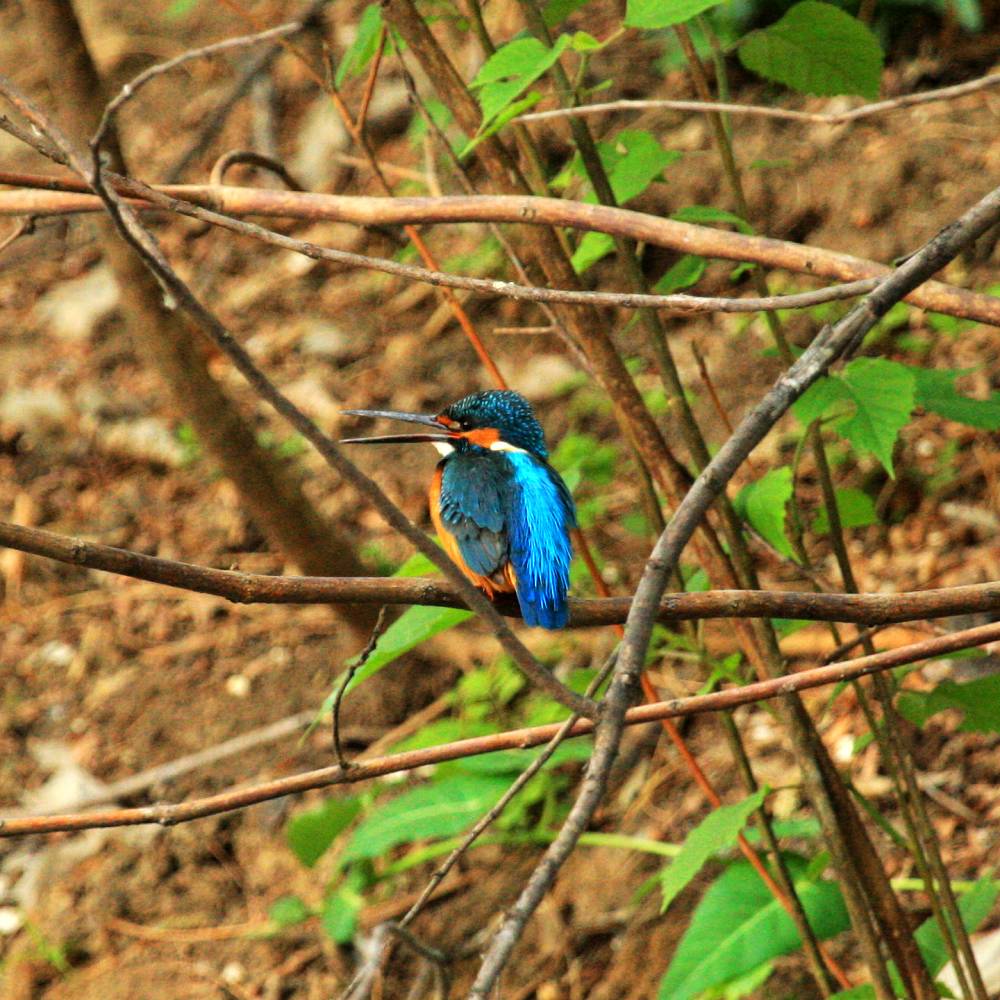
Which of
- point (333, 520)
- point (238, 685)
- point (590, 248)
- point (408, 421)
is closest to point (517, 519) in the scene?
point (408, 421)

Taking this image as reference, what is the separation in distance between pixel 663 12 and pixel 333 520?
12.9 ft

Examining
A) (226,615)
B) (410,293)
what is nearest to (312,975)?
(226,615)

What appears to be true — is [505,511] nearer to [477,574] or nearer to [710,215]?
[477,574]

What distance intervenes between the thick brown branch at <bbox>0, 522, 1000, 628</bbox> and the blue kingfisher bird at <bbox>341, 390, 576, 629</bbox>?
1.56 ft

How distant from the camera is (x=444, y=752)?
5.07 feet

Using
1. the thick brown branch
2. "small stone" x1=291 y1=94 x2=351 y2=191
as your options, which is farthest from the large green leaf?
"small stone" x1=291 y1=94 x2=351 y2=191

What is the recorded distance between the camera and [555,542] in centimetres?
229

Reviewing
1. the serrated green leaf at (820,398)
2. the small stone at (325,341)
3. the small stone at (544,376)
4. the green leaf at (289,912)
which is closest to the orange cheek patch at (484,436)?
the serrated green leaf at (820,398)

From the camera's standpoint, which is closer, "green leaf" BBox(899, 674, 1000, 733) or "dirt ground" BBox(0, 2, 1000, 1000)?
"green leaf" BBox(899, 674, 1000, 733)

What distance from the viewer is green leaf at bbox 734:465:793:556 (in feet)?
6.31

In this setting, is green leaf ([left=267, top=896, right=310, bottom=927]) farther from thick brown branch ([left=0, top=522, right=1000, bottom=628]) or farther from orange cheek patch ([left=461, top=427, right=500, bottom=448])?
thick brown branch ([left=0, top=522, right=1000, bottom=628])

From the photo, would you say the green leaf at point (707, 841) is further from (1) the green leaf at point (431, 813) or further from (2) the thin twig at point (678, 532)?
(1) the green leaf at point (431, 813)

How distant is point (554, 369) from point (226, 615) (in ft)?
5.80

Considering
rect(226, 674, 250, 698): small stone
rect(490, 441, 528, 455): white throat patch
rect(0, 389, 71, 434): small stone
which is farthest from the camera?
rect(0, 389, 71, 434): small stone
